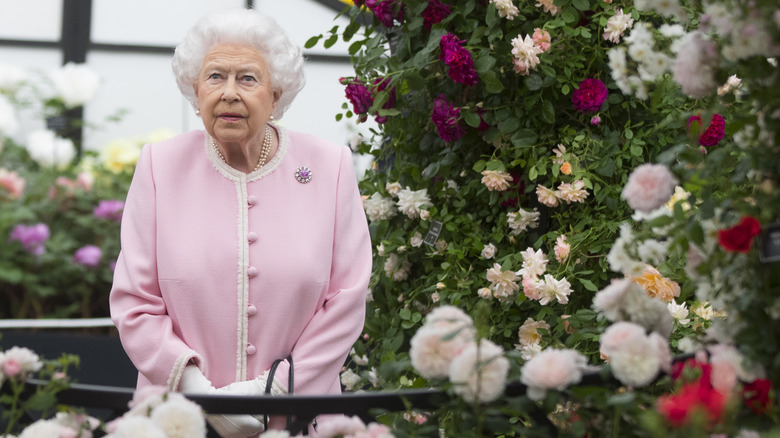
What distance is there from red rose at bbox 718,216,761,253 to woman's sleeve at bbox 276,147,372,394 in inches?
32.4

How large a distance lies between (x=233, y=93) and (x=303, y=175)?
8.8 inches

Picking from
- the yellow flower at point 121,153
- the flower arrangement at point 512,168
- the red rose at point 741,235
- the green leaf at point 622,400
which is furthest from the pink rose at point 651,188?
the yellow flower at point 121,153

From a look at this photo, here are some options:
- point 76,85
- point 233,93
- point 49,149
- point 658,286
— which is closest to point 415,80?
point 233,93

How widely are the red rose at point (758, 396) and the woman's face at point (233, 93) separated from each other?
984 mm

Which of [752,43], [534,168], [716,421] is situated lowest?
[716,421]

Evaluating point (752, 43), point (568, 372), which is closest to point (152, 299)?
point (568, 372)

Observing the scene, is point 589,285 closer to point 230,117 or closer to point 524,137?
Answer: point 524,137

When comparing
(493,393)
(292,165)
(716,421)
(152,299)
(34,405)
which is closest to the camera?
(716,421)

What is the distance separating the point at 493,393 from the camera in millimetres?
1061

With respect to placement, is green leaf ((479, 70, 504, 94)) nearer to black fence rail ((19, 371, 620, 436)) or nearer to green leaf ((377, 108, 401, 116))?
green leaf ((377, 108, 401, 116))

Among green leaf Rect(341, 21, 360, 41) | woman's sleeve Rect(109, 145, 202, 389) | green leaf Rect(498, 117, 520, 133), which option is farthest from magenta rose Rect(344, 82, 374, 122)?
woman's sleeve Rect(109, 145, 202, 389)

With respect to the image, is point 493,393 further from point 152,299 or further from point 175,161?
point 175,161

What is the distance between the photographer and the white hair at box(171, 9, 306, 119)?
5.47 feet

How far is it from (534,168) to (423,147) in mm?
330
